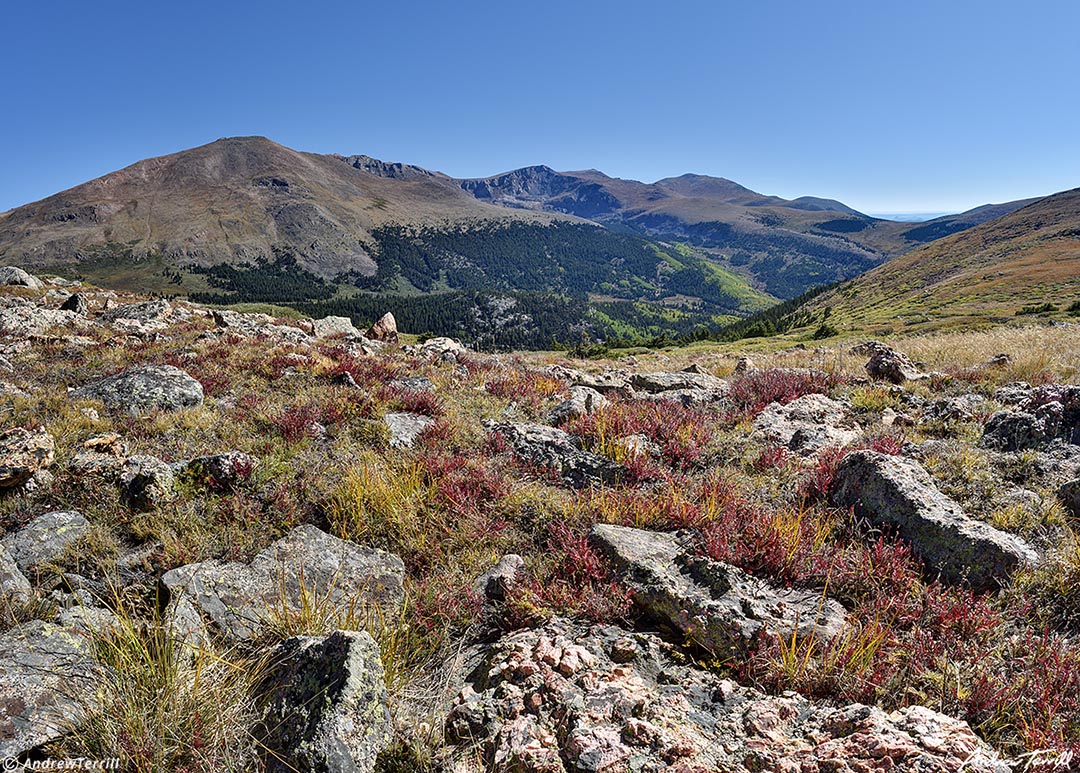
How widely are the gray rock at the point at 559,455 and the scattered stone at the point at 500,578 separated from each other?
1810 mm

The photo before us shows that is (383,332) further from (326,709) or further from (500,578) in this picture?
(326,709)

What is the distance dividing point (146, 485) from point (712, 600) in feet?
21.2

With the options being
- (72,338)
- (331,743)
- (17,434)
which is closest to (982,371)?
(331,743)

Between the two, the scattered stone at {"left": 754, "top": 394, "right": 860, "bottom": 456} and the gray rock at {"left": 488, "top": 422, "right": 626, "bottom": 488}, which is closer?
the gray rock at {"left": 488, "top": 422, "right": 626, "bottom": 488}

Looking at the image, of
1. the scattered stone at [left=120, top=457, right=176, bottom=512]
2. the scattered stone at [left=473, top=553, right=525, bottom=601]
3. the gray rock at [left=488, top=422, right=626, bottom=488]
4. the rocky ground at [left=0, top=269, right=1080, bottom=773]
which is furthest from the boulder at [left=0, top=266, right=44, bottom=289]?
the scattered stone at [left=473, top=553, right=525, bottom=601]

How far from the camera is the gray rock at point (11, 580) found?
13.4 feet

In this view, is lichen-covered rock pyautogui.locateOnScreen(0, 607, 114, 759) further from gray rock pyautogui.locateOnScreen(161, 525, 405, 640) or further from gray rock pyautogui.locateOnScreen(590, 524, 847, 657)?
gray rock pyautogui.locateOnScreen(590, 524, 847, 657)

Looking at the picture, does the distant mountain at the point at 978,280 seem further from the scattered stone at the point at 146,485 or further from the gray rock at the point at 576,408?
the scattered stone at the point at 146,485

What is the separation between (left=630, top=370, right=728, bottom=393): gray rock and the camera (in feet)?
42.2

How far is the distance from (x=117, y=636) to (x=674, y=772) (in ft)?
13.0

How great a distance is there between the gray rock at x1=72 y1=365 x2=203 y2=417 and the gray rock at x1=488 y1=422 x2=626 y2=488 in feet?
20.3

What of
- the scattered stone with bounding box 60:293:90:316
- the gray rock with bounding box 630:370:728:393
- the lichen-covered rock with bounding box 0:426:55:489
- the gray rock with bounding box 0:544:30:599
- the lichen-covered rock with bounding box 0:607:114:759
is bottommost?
the lichen-covered rock with bounding box 0:607:114:759

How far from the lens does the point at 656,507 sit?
215 inches

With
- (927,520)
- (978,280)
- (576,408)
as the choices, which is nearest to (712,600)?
(927,520)
